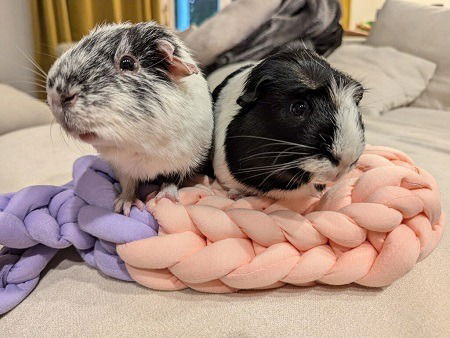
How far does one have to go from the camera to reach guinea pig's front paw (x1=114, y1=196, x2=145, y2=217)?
2.77ft

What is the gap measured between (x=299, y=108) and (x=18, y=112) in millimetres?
1508

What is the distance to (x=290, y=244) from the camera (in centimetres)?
75

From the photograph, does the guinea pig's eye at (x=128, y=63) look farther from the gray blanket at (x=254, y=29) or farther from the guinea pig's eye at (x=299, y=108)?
the gray blanket at (x=254, y=29)

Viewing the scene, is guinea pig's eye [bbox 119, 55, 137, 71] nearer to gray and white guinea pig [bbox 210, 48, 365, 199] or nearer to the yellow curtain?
gray and white guinea pig [bbox 210, 48, 365, 199]

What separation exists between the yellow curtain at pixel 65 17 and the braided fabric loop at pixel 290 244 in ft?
7.27

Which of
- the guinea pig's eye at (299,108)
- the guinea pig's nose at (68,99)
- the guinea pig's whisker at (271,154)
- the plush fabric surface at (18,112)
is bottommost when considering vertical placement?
the plush fabric surface at (18,112)

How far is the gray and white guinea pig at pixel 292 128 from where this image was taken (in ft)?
2.31

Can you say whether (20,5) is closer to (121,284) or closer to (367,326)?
(121,284)

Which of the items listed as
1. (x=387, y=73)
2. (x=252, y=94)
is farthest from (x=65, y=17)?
(x=252, y=94)

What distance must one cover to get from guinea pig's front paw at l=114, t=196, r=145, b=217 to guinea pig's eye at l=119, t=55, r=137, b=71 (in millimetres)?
289

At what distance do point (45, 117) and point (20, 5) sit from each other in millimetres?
1263

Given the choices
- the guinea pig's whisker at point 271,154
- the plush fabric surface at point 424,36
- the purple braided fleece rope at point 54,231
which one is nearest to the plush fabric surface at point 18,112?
the purple braided fleece rope at point 54,231

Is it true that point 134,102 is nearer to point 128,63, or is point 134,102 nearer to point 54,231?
point 128,63

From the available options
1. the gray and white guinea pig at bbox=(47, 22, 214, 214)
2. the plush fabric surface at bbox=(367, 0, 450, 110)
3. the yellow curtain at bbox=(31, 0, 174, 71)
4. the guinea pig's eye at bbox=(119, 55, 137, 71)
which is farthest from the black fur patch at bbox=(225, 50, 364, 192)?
the yellow curtain at bbox=(31, 0, 174, 71)
